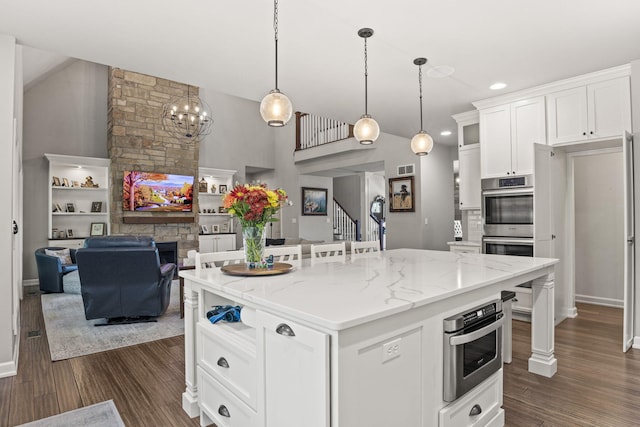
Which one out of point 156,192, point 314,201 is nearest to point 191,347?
point 156,192

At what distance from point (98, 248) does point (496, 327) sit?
387cm

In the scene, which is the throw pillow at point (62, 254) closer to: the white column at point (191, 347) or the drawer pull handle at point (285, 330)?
the white column at point (191, 347)

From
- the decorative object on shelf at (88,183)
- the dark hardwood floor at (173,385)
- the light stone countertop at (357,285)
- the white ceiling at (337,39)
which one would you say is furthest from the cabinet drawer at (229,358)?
the decorative object on shelf at (88,183)

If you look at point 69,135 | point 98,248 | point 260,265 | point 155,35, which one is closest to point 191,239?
point 69,135

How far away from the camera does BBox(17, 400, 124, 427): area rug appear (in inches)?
85.4

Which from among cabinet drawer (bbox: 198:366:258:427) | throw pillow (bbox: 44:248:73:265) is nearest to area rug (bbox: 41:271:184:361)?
throw pillow (bbox: 44:248:73:265)

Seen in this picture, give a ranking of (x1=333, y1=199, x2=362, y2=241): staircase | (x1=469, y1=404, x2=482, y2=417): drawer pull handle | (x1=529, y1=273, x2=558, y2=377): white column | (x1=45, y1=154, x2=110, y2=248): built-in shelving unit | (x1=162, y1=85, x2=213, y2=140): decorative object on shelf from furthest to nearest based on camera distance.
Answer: (x1=333, y1=199, x2=362, y2=241): staircase < (x1=162, y1=85, x2=213, y2=140): decorative object on shelf < (x1=45, y1=154, x2=110, y2=248): built-in shelving unit < (x1=529, y1=273, x2=558, y2=377): white column < (x1=469, y1=404, x2=482, y2=417): drawer pull handle

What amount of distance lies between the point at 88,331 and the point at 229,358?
2.94 metres

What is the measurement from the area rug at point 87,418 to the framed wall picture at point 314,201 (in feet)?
24.8

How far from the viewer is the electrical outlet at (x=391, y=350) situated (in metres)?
1.42

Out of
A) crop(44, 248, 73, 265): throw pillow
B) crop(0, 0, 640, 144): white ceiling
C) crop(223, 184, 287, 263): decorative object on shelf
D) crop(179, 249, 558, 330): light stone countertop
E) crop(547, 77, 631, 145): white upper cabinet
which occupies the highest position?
crop(0, 0, 640, 144): white ceiling

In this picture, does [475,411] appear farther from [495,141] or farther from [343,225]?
[343,225]

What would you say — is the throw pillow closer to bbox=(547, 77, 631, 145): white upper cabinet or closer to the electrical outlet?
the electrical outlet

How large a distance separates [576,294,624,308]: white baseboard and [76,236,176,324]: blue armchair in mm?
5517
